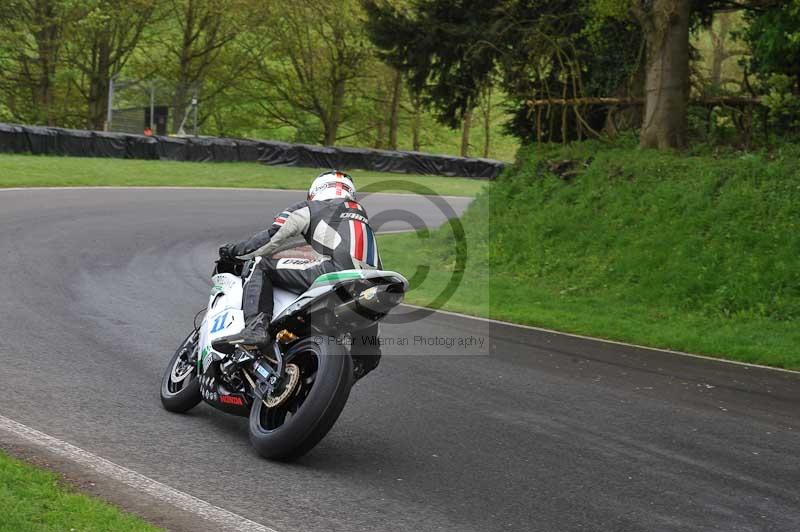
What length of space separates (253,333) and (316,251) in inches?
28.9

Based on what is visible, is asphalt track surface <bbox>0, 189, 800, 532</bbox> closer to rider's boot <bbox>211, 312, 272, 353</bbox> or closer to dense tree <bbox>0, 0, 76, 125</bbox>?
rider's boot <bbox>211, 312, 272, 353</bbox>

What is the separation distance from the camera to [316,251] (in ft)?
22.3

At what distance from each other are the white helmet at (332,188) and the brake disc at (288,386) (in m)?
1.30

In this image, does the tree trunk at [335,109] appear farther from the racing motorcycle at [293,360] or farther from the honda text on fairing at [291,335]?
the racing motorcycle at [293,360]

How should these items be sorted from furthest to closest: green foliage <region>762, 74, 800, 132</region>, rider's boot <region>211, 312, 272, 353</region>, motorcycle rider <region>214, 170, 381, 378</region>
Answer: green foliage <region>762, 74, 800, 132</region>
motorcycle rider <region>214, 170, 381, 378</region>
rider's boot <region>211, 312, 272, 353</region>

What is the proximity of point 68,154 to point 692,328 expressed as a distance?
25.2m

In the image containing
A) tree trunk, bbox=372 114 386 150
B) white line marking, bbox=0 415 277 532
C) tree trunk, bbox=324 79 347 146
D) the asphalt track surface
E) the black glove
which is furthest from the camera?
tree trunk, bbox=372 114 386 150

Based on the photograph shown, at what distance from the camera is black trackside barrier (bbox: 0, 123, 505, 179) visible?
32250mm

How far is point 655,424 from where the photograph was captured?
7.82 m

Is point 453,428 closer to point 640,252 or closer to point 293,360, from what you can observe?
point 293,360

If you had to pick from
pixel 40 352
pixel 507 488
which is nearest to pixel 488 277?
pixel 40 352

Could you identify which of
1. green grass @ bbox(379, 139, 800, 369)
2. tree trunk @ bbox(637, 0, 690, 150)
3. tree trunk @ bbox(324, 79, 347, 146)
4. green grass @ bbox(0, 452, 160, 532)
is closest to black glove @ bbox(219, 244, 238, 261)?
green grass @ bbox(0, 452, 160, 532)

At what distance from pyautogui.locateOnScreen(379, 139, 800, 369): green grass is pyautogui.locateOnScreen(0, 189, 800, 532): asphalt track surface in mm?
1502

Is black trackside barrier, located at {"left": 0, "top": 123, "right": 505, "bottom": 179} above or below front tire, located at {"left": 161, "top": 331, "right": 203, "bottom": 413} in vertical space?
above
